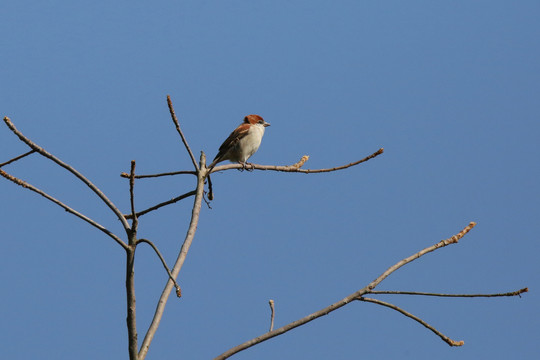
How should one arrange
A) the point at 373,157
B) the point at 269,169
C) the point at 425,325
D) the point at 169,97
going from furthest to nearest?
the point at 269,169
the point at 373,157
the point at 169,97
the point at 425,325

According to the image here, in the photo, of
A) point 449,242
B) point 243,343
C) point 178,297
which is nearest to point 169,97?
point 178,297

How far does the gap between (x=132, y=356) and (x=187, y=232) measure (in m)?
1.00

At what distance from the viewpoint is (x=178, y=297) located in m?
3.64

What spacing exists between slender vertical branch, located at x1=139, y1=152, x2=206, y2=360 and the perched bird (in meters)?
4.58

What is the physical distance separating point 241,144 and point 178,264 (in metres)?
5.67

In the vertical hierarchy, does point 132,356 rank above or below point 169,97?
below

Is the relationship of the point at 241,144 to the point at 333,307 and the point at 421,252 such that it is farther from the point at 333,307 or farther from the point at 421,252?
the point at 333,307

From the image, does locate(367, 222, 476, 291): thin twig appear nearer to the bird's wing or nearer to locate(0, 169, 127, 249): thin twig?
locate(0, 169, 127, 249): thin twig

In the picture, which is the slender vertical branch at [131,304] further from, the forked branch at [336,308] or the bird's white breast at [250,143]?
the bird's white breast at [250,143]

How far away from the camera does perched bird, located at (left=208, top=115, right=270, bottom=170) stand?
953 cm

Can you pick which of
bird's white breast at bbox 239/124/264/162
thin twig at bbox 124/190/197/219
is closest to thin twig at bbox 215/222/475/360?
thin twig at bbox 124/190/197/219

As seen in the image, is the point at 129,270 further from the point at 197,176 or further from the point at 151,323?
the point at 197,176

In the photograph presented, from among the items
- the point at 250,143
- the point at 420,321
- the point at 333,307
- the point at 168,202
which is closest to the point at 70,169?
the point at 168,202

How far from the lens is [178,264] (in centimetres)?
403
